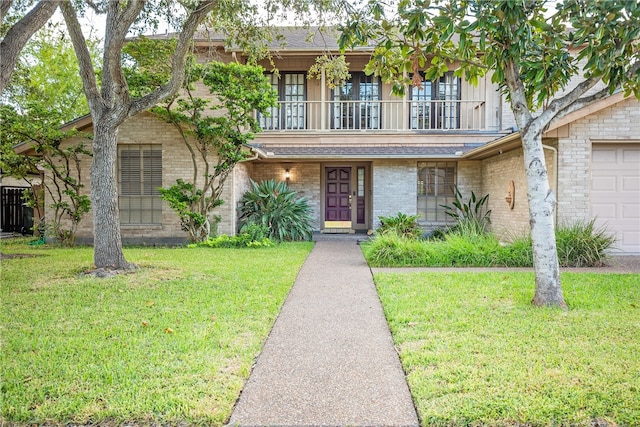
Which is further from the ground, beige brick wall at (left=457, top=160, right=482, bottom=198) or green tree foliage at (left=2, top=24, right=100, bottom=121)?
green tree foliage at (left=2, top=24, right=100, bottom=121)

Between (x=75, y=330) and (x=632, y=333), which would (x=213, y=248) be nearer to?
(x=75, y=330)

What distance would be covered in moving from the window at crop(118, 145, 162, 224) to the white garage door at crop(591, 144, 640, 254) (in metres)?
11.0

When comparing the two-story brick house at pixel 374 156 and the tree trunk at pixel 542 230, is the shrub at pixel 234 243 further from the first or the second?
the tree trunk at pixel 542 230

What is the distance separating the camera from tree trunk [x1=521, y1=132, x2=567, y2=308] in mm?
5148

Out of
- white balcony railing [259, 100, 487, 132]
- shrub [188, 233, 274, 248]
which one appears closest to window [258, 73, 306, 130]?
white balcony railing [259, 100, 487, 132]

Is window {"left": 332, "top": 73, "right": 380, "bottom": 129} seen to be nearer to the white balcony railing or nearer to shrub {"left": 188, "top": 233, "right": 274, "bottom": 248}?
the white balcony railing

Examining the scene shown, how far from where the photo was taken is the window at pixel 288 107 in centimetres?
1520

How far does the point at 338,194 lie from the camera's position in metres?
15.1

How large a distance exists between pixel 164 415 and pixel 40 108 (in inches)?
423

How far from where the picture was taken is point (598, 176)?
9422 mm

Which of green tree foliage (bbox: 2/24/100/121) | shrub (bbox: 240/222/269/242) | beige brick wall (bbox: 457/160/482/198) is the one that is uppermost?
green tree foliage (bbox: 2/24/100/121)

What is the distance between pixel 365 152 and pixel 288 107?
12.3ft

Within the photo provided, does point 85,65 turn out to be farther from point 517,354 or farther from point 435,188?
point 435,188

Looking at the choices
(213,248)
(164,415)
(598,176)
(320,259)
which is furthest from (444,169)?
(164,415)
